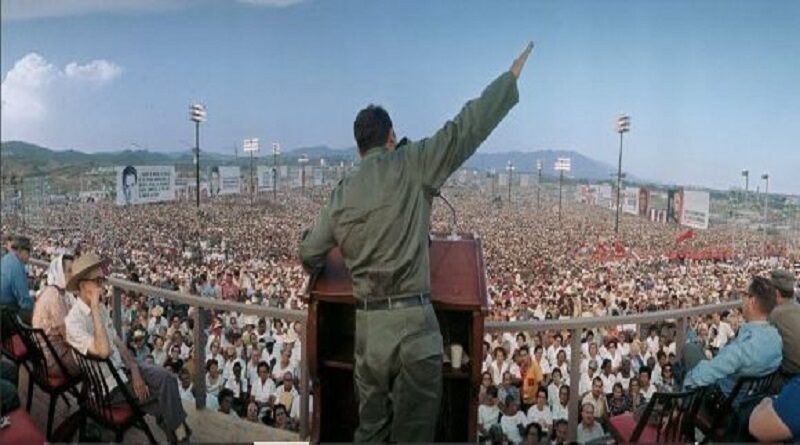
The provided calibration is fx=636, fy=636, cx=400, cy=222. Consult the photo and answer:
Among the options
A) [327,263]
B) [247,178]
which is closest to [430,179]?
[327,263]

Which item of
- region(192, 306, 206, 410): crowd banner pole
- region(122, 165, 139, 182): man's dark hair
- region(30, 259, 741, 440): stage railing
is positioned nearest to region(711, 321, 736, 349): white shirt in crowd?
region(30, 259, 741, 440): stage railing

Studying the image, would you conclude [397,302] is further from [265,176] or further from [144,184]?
[265,176]

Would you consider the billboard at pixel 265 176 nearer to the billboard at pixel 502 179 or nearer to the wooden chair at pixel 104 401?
the billboard at pixel 502 179

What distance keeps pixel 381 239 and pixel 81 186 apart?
1225cm

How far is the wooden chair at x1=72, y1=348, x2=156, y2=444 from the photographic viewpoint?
6.00ft

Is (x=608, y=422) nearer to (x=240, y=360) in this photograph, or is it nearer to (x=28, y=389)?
(x=28, y=389)

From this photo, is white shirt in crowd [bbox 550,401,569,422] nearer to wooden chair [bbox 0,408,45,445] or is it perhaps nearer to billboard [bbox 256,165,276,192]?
wooden chair [bbox 0,408,45,445]

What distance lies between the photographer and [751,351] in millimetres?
1809

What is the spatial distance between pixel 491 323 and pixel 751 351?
74 centimetres

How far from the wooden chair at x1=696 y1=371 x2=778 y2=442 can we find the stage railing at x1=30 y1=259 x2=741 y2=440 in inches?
13.3

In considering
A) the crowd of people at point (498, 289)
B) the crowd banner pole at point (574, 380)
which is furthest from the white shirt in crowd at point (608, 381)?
the crowd banner pole at point (574, 380)

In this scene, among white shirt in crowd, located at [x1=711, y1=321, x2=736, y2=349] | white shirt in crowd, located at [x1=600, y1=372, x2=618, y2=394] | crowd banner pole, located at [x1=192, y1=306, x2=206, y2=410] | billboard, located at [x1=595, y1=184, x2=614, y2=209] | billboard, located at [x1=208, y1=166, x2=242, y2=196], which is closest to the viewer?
crowd banner pole, located at [x1=192, y1=306, x2=206, y2=410]

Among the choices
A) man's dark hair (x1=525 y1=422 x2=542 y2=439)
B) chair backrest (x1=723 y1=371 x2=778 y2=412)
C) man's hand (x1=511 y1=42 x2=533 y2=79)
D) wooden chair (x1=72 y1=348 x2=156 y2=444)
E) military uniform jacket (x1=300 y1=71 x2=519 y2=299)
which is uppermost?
man's hand (x1=511 y1=42 x2=533 y2=79)

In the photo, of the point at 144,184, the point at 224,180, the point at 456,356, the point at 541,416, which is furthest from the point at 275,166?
the point at 456,356
